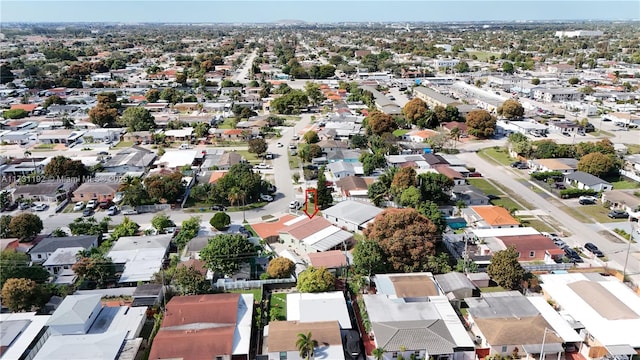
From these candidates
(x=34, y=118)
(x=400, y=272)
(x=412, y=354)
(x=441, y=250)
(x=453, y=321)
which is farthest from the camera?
(x=34, y=118)

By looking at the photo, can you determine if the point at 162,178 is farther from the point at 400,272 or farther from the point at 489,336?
the point at 489,336

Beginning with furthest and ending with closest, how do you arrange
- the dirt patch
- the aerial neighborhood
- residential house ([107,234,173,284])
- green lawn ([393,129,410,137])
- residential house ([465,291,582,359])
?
green lawn ([393,129,410,137]), the dirt patch, residential house ([107,234,173,284]), the aerial neighborhood, residential house ([465,291,582,359])

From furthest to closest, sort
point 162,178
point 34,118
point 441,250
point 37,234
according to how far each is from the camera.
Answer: point 34,118, point 162,178, point 37,234, point 441,250

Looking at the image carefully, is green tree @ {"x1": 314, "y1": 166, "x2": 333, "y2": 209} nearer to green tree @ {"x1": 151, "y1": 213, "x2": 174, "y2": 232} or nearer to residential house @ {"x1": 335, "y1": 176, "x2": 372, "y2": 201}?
residential house @ {"x1": 335, "y1": 176, "x2": 372, "y2": 201}

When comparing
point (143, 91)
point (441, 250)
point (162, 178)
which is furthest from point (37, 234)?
point (143, 91)

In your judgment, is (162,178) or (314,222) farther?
(162,178)

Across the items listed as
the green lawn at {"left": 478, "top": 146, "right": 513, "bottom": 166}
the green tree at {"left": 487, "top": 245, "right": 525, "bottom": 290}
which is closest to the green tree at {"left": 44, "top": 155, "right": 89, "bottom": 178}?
the green tree at {"left": 487, "top": 245, "right": 525, "bottom": 290}

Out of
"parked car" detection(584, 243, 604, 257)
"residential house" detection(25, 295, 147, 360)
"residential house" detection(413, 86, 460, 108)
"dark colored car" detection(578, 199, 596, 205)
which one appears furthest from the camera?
"residential house" detection(413, 86, 460, 108)
